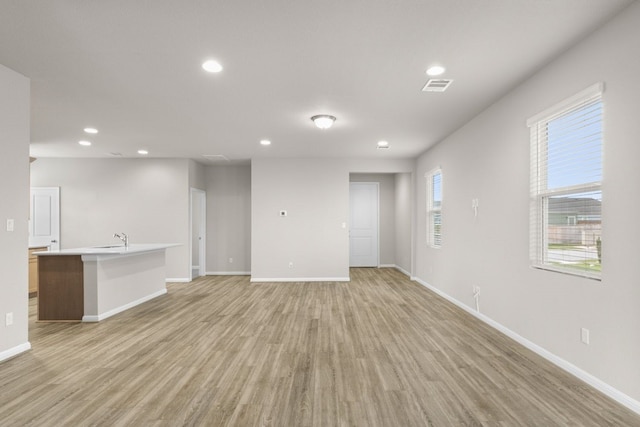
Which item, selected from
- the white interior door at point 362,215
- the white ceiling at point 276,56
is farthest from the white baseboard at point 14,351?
the white interior door at point 362,215

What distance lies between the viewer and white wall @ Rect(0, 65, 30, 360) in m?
3.01

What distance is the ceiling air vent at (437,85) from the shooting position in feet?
10.9

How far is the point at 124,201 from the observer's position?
24.0 feet

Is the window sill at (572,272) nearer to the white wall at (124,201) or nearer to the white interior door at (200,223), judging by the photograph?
the white wall at (124,201)

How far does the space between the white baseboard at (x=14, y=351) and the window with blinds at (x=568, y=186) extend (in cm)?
498

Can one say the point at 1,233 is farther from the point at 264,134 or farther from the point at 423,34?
the point at 423,34

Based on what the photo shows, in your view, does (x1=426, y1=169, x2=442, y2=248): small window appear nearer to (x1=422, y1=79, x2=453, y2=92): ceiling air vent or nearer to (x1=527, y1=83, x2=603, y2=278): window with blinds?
(x1=422, y1=79, x2=453, y2=92): ceiling air vent

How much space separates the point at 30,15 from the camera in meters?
2.29

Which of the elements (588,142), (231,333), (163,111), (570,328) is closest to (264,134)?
(163,111)

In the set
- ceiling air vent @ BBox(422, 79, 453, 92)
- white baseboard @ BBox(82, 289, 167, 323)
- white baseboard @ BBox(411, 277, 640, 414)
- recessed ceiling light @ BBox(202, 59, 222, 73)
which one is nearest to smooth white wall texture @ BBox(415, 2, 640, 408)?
white baseboard @ BBox(411, 277, 640, 414)

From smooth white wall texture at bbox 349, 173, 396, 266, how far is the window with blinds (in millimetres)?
6054

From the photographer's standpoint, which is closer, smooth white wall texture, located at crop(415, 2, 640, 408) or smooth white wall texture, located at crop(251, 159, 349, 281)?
smooth white wall texture, located at crop(415, 2, 640, 408)

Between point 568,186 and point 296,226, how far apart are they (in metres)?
5.14

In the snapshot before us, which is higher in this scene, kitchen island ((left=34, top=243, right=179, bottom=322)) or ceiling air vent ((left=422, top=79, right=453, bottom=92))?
ceiling air vent ((left=422, top=79, right=453, bottom=92))
